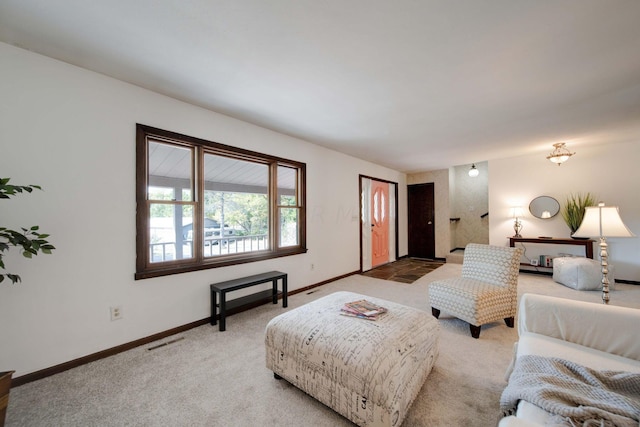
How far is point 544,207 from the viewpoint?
15.9 feet

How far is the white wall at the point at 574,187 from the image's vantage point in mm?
4082

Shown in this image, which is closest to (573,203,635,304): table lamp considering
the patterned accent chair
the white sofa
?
the patterned accent chair

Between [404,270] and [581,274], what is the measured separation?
2682 mm

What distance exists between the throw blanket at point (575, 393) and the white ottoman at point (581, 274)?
3.69m

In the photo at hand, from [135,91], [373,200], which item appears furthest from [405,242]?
[135,91]

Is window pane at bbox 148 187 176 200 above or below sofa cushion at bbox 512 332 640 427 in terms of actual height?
above

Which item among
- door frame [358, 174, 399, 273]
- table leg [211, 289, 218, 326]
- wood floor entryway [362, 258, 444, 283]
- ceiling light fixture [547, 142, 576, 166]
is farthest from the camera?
door frame [358, 174, 399, 273]

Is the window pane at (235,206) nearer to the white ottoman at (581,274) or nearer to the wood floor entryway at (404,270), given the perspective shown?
the wood floor entryway at (404,270)

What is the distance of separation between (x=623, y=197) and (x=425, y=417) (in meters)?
5.46

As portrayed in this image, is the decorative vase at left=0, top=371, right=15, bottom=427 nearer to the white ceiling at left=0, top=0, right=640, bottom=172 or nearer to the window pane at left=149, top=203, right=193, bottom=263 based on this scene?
the window pane at left=149, top=203, right=193, bottom=263

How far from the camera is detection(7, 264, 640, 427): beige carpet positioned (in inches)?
57.2

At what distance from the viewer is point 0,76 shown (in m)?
1.73

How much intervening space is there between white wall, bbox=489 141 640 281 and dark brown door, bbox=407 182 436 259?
1377mm

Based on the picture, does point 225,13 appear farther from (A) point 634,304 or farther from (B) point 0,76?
(A) point 634,304
